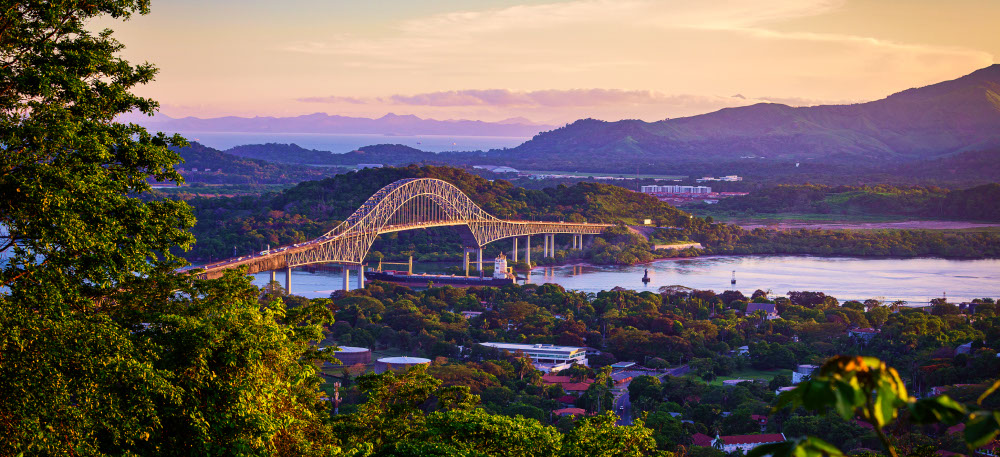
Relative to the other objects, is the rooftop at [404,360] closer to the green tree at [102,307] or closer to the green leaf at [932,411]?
the green tree at [102,307]

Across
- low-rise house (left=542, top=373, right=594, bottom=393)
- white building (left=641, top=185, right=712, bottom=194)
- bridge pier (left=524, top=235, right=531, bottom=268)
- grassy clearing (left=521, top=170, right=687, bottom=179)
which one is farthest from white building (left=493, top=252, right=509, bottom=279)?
grassy clearing (left=521, top=170, right=687, bottom=179)

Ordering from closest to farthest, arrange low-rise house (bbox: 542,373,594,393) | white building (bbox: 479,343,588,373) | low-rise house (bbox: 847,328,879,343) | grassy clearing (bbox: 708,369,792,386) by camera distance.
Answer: low-rise house (bbox: 542,373,594,393), grassy clearing (bbox: 708,369,792,386), white building (bbox: 479,343,588,373), low-rise house (bbox: 847,328,879,343)

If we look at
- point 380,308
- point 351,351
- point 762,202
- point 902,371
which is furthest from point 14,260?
point 762,202

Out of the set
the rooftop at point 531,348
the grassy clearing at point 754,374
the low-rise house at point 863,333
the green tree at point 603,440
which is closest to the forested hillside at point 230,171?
the rooftop at point 531,348

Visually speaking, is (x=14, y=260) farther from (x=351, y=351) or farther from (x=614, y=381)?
(x=351, y=351)

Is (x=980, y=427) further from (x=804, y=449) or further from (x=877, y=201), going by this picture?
(x=877, y=201)

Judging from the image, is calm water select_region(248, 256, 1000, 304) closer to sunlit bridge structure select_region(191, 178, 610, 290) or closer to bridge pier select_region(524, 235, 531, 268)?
bridge pier select_region(524, 235, 531, 268)
